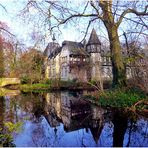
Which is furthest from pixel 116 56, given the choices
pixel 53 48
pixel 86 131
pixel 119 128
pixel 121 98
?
pixel 86 131

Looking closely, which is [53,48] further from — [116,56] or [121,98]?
[121,98]

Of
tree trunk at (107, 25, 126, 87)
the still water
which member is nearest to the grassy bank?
the still water

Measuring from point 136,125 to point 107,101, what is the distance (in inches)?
165

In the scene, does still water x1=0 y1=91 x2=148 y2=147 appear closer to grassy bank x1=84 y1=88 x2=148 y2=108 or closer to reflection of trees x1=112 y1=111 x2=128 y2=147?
reflection of trees x1=112 y1=111 x2=128 y2=147

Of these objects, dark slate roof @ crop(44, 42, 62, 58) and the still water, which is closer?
the still water

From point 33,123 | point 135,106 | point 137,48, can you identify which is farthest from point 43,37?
point 137,48

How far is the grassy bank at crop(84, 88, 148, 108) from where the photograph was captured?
11.3 m

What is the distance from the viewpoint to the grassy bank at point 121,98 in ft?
37.0

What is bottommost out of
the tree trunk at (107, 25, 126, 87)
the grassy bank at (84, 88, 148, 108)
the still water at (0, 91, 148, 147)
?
the still water at (0, 91, 148, 147)

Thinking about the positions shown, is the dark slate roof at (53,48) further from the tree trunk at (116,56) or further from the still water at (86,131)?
the still water at (86,131)

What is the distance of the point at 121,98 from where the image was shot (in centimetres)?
1199

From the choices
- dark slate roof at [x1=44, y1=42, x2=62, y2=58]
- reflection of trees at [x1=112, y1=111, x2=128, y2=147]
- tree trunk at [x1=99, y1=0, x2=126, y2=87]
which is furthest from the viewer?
tree trunk at [x1=99, y1=0, x2=126, y2=87]

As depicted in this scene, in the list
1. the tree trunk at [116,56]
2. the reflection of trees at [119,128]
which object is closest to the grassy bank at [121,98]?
the reflection of trees at [119,128]

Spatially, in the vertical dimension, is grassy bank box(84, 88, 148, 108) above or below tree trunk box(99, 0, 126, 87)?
below
